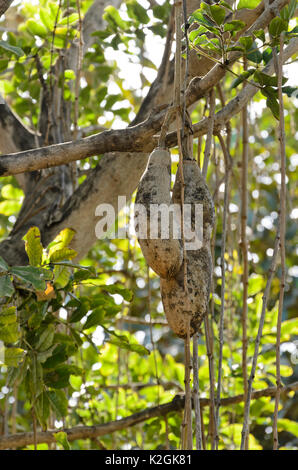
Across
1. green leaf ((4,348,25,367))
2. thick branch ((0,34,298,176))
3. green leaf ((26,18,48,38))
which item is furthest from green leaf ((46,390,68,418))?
green leaf ((26,18,48,38))

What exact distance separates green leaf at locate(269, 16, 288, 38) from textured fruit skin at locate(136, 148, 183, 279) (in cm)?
25

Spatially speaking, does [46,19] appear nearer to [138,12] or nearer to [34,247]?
[138,12]

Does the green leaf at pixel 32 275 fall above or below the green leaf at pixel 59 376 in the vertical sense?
above

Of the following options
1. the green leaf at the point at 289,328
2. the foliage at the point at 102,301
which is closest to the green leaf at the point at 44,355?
the foliage at the point at 102,301

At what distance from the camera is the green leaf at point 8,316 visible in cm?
95

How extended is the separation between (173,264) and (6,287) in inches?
10.2

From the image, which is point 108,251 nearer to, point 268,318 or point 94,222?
point 268,318

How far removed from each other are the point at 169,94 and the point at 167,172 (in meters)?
0.53

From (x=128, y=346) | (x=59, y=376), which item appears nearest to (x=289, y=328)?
(x=128, y=346)

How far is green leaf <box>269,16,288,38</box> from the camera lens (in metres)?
0.84

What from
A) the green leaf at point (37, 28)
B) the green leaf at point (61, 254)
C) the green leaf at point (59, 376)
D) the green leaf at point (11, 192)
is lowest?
the green leaf at point (59, 376)

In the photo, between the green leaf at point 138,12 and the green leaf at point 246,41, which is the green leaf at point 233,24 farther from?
the green leaf at point 138,12

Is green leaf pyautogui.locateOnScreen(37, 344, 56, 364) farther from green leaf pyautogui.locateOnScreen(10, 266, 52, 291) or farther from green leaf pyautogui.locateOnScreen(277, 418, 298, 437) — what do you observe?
green leaf pyautogui.locateOnScreen(277, 418, 298, 437)

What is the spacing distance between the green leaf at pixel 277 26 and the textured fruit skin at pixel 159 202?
0.81 feet
